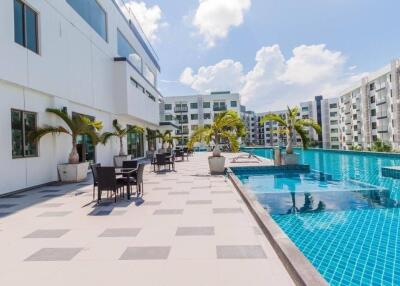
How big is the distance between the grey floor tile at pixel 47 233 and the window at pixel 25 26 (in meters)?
7.23

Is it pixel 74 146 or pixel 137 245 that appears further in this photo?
pixel 74 146

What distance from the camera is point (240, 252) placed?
153 inches

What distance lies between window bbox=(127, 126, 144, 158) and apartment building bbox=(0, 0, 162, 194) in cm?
310

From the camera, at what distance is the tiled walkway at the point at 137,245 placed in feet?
10.7

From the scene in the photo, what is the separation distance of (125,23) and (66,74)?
34.3ft

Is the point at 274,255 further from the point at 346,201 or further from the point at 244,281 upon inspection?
the point at 346,201

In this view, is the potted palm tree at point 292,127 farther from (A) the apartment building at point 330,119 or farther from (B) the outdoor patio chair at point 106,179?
(A) the apartment building at point 330,119

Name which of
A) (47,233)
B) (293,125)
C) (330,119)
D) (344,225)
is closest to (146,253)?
(47,233)

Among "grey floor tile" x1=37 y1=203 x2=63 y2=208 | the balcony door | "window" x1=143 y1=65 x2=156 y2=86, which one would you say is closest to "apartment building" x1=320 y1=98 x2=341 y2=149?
"window" x1=143 y1=65 x2=156 y2=86

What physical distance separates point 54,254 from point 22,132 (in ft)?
24.3

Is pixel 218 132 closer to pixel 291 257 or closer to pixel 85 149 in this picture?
pixel 85 149

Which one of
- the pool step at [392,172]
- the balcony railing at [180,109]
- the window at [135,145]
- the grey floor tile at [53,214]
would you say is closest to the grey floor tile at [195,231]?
the grey floor tile at [53,214]

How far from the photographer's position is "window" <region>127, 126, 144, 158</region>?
Answer: 22844 mm

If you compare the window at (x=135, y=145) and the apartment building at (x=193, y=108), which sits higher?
the apartment building at (x=193, y=108)
